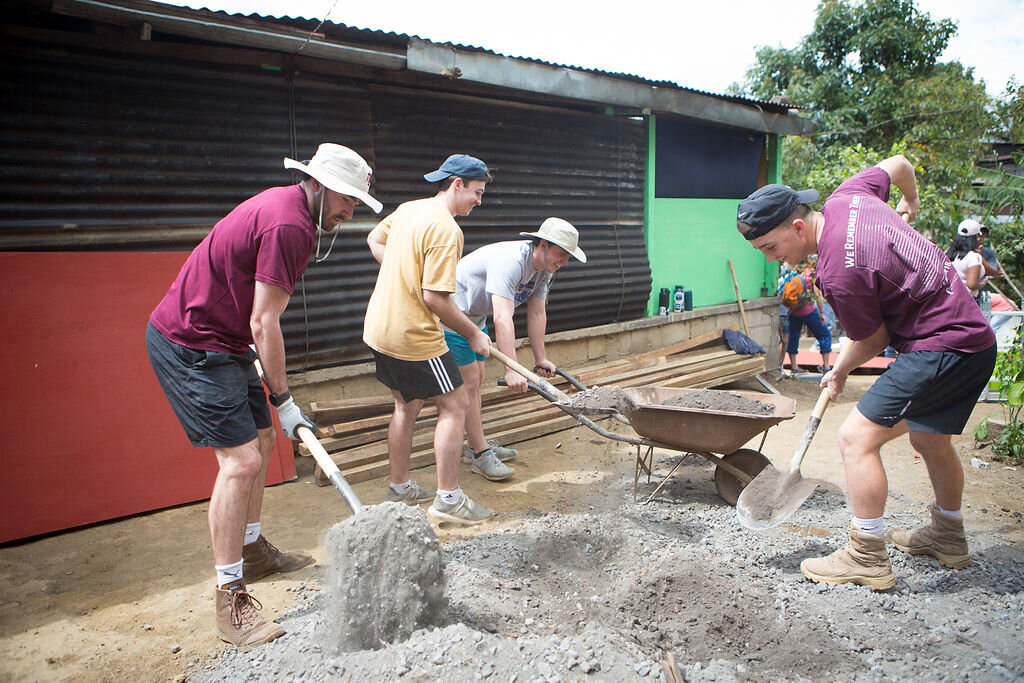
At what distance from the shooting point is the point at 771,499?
3.48m

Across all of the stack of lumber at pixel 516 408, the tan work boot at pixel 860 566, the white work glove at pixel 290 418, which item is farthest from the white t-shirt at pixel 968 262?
the white work glove at pixel 290 418

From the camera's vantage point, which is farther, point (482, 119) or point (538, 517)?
point (482, 119)

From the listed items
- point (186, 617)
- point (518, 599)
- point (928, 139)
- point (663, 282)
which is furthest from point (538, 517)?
point (928, 139)

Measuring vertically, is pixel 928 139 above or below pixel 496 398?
above

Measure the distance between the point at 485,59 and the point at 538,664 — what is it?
15.5 feet

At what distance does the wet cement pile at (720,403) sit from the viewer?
436cm

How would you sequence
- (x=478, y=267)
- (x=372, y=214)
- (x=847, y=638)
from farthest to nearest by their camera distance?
(x=372, y=214)
(x=478, y=267)
(x=847, y=638)

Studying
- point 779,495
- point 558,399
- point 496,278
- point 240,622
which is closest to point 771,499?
point 779,495

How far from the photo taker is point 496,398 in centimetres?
628

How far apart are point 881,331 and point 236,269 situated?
9.89 ft

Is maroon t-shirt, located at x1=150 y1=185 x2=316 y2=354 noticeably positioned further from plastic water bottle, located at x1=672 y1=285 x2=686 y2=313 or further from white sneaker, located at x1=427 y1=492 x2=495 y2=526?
plastic water bottle, located at x1=672 y1=285 x2=686 y2=313

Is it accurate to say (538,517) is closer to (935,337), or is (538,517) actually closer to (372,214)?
(935,337)

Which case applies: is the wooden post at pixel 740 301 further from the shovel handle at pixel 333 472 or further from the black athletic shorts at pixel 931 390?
the shovel handle at pixel 333 472

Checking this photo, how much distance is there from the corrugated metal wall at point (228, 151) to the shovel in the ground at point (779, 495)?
3.34 m
